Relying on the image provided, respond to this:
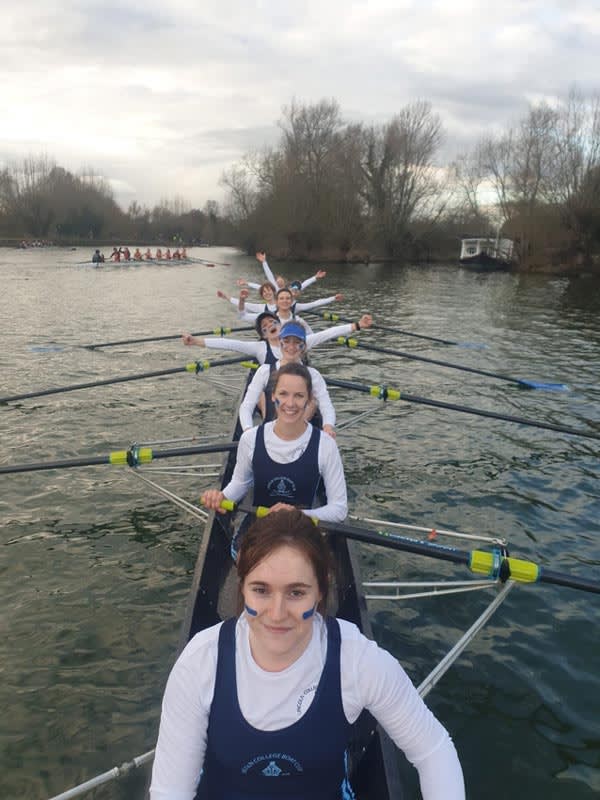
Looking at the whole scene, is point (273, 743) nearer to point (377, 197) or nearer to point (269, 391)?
point (269, 391)

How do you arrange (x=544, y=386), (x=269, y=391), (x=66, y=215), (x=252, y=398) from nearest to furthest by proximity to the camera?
(x=252, y=398) → (x=269, y=391) → (x=544, y=386) → (x=66, y=215)

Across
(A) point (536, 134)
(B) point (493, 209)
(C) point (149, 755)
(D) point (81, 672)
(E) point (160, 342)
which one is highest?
(A) point (536, 134)

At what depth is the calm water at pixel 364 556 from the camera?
12.2ft

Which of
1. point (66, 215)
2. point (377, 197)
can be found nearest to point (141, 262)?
point (377, 197)

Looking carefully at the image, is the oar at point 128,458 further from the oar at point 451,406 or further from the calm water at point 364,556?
the oar at point 451,406

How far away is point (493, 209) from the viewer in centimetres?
5559

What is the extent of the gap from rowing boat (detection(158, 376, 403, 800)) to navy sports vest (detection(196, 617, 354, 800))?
0.81ft

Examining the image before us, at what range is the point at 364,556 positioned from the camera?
Answer: 577 centimetres

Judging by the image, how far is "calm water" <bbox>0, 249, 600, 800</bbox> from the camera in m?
3.73

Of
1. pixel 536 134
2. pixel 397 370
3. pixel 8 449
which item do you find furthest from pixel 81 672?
pixel 536 134

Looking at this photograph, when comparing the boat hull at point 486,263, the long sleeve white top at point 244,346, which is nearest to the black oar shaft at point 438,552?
the long sleeve white top at point 244,346

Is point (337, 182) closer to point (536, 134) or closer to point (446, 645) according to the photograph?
point (536, 134)

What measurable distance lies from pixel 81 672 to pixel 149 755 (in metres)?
1.33

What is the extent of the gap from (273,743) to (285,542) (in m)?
Answer: 0.70
